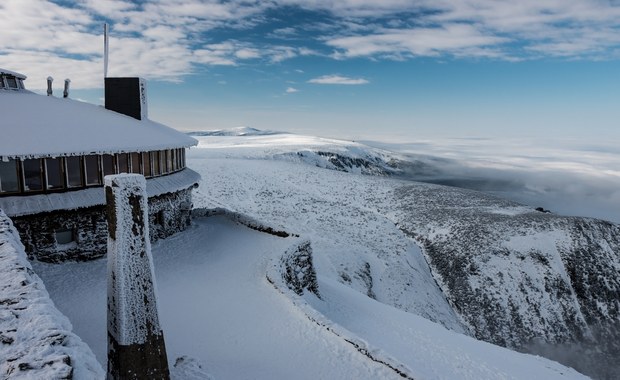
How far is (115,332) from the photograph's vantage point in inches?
362

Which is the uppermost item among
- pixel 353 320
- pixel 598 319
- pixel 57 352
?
pixel 57 352

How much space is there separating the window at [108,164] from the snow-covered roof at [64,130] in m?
0.94

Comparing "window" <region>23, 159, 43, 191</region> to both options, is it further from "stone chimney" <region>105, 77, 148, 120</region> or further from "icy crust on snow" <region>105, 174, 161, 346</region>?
"icy crust on snow" <region>105, 174, 161, 346</region>

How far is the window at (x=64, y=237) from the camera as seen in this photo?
62.0 feet

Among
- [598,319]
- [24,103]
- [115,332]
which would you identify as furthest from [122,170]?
[598,319]

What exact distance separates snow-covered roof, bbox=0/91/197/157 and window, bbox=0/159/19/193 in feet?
4.93

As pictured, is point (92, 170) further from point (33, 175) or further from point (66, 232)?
point (66, 232)

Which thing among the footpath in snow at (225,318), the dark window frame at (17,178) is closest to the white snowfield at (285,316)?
the footpath in snow at (225,318)

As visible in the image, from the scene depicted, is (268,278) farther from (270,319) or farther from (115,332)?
(115,332)

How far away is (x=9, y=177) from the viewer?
17.8 meters

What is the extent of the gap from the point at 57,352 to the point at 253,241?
17468 mm

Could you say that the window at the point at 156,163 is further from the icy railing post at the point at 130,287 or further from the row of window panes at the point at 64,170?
the icy railing post at the point at 130,287

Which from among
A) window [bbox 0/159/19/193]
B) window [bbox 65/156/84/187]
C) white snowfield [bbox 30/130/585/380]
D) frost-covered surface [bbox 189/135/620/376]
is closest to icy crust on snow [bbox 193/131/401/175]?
frost-covered surface [bbox 189/135/620/376]

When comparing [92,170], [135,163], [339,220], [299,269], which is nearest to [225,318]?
[299,269]
